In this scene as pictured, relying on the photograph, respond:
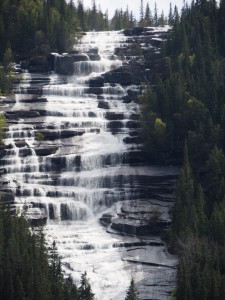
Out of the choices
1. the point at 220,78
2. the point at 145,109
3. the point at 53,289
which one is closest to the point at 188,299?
the point at 53,289

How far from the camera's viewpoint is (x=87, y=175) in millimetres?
99312

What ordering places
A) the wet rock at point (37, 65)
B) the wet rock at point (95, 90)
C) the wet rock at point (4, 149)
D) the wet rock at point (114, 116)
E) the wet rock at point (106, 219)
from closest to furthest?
the wet rock at point (106, 219), the wet rock at point (4, 149), the wet rock at point (114, 116), the wet rock at point (95, 90), the wet rock at point (37, 65)

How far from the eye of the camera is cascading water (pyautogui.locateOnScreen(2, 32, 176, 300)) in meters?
78.5

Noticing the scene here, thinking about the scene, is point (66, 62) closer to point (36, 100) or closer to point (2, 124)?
point (36, 100)

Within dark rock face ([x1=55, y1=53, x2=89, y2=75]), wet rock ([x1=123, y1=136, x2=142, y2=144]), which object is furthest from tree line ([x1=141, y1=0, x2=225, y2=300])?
dark rock face ([x1=55, y1=53, x2=89, y2=75])

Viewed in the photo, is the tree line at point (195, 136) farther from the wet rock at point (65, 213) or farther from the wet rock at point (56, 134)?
the wet rock at point (65, 213)

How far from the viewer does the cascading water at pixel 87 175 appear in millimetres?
78500

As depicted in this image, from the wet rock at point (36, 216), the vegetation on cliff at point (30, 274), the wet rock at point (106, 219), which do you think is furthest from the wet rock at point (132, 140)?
the vegetation on cliff at point (30, 274)

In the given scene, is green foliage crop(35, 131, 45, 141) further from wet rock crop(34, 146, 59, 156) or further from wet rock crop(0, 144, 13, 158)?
wet rock crop(0, 144, 13, 158)

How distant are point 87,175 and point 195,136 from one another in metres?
14.6

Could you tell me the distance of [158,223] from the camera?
87.5 metres

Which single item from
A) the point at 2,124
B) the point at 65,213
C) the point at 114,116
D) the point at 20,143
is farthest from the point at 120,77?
the point at 65,213

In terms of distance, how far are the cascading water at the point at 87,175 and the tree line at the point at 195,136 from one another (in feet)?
11.4

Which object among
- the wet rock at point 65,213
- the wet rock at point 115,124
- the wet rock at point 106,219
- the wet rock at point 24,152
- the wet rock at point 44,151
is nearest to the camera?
the wet rock at point 106,219
